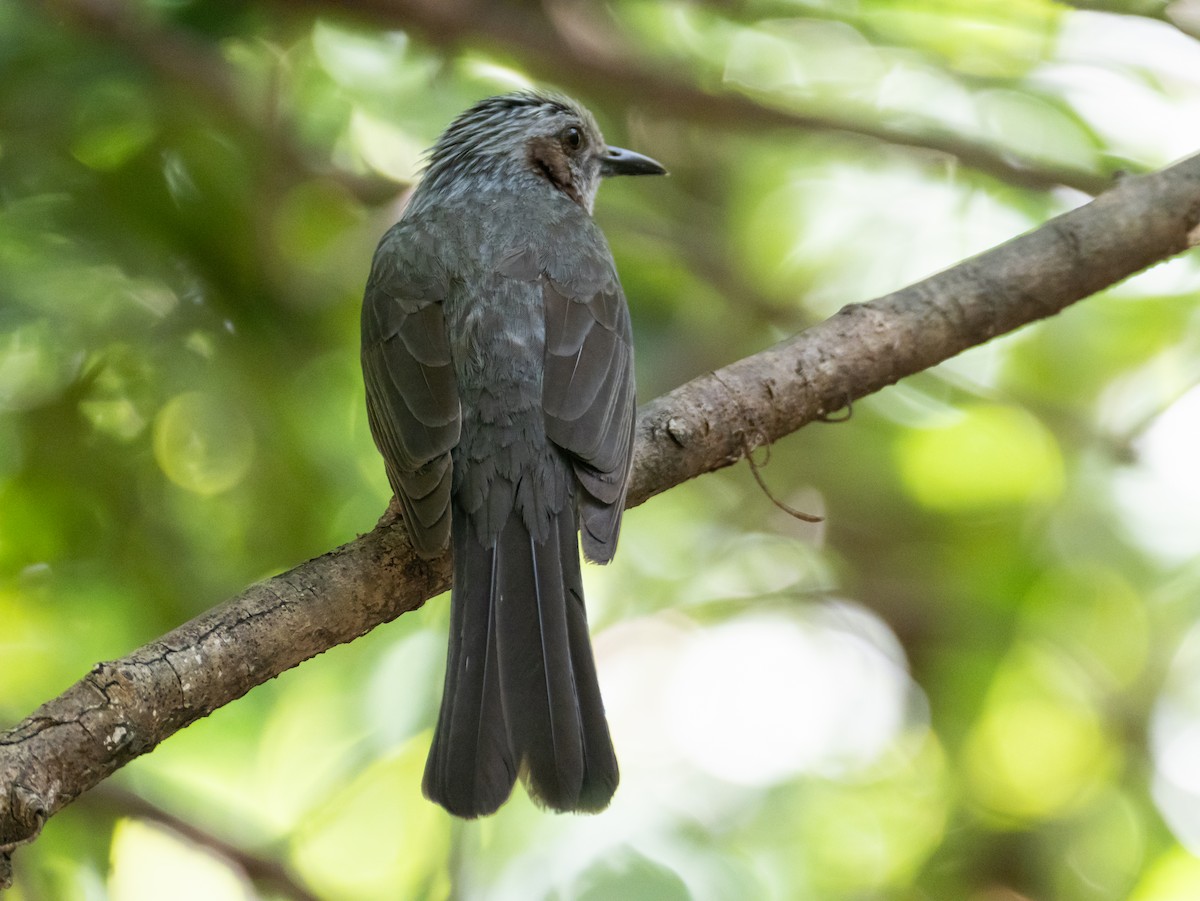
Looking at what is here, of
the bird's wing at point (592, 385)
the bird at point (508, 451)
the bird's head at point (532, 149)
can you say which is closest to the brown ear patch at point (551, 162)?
the bird's head at point (532, 149)

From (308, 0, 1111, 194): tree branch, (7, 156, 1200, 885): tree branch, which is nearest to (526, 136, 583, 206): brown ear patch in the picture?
(308, 0, 1111, 194): tree branch

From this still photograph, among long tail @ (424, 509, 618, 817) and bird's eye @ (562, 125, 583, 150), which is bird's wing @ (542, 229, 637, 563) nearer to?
long tail @ (424, 509, 618, 817)

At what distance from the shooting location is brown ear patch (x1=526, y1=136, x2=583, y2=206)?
4691 millimetres

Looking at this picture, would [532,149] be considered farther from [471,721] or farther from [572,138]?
[471,721]

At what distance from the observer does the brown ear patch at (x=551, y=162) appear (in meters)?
4.69

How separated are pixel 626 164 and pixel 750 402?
1687 millimetres

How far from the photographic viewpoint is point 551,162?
4707 millimetres

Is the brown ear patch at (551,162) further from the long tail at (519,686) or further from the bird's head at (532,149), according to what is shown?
the long tail at (519,686)

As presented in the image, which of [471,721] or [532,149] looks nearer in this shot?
[471,721]

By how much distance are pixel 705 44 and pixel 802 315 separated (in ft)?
4.29

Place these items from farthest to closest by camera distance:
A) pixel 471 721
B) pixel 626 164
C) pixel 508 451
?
pixel 626 164
pixel 508 451
pixel 471 721

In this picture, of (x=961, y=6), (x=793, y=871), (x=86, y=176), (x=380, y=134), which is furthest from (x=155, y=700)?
(x=961, y=6)

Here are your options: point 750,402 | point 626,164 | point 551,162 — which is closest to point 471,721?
point 750,402

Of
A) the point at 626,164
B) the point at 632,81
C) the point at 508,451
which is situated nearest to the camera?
the point at 508,451
